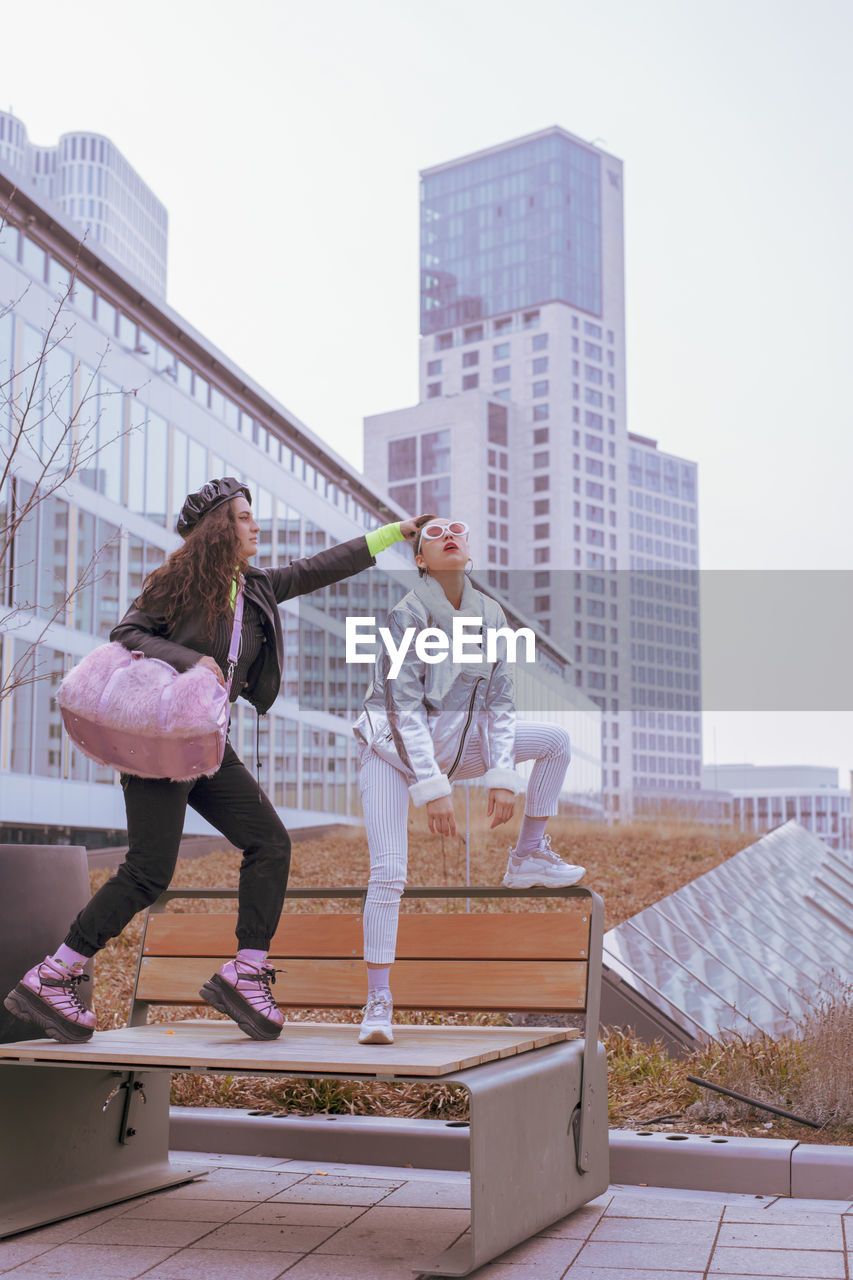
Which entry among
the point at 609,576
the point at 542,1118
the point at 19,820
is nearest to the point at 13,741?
the point at 19,820

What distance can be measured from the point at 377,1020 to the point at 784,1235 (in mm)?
1399

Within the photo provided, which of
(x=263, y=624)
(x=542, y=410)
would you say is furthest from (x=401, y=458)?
(x=263, y=624)

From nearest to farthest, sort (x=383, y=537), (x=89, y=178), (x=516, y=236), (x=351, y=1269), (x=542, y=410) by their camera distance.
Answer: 1. (x=351, y=1269)
2. (x=383, y=537)
3. (x=542, y=410)
4. (x=516, y=236)
5. (x=89, y=178)

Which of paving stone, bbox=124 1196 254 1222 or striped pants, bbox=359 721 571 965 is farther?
striped pants, bbox=359 721 571 965

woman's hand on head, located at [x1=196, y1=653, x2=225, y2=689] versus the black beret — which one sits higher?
the black beret

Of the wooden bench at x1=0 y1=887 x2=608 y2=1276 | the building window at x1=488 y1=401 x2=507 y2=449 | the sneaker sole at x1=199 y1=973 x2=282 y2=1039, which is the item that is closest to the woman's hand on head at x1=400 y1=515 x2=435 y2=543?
the wooden bench at x1=0 y1=887 x2=608 y2=1276

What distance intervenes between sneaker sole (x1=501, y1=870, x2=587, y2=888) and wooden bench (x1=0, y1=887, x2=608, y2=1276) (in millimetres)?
33

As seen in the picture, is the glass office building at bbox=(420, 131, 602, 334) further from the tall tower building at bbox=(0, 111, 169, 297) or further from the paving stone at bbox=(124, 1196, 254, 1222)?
the paving stone at bbox=(124, 1196, 254, 1222)

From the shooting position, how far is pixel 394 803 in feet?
15.3

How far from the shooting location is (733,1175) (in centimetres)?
468

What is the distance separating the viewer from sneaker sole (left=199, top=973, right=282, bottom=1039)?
4379 mm

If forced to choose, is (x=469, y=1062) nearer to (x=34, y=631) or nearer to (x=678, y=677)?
(x=34, y=631)

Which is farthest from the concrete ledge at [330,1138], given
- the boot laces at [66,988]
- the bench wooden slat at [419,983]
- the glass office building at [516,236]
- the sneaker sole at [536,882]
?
the glass office building at [516,236]

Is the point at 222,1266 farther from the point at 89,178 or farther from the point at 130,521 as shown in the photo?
the point at 89,178
